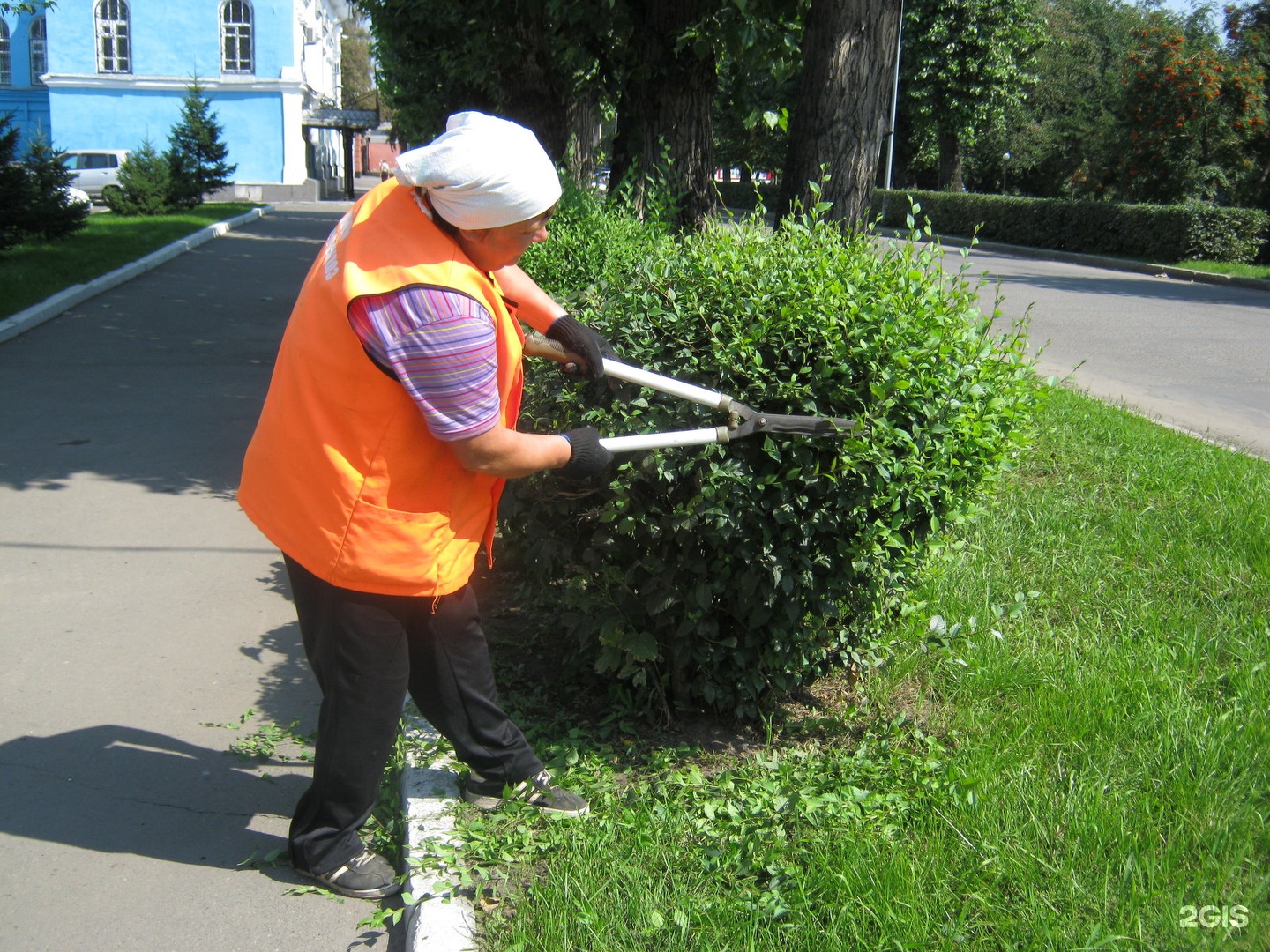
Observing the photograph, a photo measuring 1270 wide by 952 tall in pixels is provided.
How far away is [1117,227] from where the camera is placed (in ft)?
83.5

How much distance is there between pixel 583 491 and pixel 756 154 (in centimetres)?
4440

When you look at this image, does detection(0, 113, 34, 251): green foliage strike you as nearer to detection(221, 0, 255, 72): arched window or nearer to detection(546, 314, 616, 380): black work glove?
detection(546, 314, 616, 380): black work glove

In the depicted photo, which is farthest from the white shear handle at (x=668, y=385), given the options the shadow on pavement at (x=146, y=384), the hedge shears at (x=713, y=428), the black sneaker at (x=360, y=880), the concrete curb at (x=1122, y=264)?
the concrete curb at (x=1122, y=264)

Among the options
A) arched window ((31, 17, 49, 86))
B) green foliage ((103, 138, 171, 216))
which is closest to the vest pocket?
green foliage ((103, 138, 171, 216))

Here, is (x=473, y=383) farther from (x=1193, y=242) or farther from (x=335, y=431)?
(x=1193, y=242)

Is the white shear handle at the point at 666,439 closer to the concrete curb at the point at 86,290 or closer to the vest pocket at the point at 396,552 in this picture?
the vest pocket at the point at 396,552

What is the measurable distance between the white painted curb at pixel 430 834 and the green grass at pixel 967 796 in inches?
2.7

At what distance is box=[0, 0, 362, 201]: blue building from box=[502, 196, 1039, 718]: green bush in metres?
42.0

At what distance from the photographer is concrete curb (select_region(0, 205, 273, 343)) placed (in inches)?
418

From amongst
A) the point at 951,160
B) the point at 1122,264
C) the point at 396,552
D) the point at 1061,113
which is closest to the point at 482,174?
the point at 396,552

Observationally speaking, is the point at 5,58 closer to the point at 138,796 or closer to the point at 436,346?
the point at 138,796

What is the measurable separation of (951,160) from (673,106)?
3331 cm

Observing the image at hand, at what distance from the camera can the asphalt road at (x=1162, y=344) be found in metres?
8.40

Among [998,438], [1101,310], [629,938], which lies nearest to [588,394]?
[998,438]
